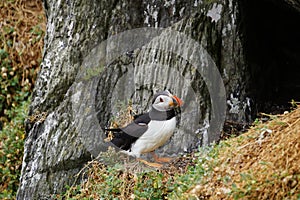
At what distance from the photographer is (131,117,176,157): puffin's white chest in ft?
17.3

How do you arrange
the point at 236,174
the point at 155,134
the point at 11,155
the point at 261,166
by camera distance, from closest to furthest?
the point at 261,166 → the point at 236,174 → the point at 155,134 → the point at 11,155

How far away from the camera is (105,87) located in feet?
21.4

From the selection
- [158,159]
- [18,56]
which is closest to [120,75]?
[158,159]

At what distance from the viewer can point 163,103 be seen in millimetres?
5320

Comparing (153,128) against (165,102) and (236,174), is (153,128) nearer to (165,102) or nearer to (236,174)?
(165,102)

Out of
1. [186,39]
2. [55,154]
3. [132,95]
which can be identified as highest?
[186,39]

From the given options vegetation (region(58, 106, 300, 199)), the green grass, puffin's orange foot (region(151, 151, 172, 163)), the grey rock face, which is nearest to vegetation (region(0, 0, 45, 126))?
the green grass

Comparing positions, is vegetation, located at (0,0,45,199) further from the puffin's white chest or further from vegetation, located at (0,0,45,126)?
the puffin's white chest

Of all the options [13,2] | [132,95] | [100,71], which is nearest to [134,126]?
[132,95]

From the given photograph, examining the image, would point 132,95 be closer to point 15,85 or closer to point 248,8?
point 248,8

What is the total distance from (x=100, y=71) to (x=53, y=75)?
2.04 ft

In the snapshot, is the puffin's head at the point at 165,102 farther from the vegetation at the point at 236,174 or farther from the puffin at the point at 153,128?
the vegetation at the point at 236,174

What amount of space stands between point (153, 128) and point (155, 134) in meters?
0.06

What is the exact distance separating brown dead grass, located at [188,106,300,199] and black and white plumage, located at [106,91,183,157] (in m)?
0.66
